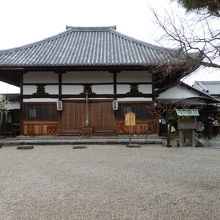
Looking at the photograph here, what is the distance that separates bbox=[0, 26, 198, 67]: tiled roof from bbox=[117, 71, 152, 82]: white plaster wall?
834 mm

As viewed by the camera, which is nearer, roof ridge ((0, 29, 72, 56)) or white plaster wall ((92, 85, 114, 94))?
white plaster wall ((92, 85, 114, 94))

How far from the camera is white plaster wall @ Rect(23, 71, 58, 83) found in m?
17.9

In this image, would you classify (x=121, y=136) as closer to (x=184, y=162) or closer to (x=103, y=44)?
(x=103, y=44)

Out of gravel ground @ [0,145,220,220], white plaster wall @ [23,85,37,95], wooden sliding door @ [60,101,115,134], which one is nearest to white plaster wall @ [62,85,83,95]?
wooden sliding door @ [60,101,115,134]

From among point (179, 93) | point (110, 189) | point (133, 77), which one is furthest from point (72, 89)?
point (110, 189)

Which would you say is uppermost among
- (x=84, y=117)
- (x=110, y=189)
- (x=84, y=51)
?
(x=84, y=51)

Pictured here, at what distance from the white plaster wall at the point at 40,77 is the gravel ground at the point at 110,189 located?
868 cm

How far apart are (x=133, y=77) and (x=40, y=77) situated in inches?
209

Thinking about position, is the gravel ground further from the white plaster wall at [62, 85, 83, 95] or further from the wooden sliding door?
the white plaster wall at [62, 85, 83, 95]

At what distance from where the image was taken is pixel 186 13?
15.1ft

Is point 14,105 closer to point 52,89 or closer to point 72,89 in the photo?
point 52,89

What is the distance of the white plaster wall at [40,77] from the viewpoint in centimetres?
1791

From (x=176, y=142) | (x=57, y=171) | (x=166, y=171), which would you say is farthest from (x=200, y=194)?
(x=176, y=142)

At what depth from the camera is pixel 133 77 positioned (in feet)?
58.7
